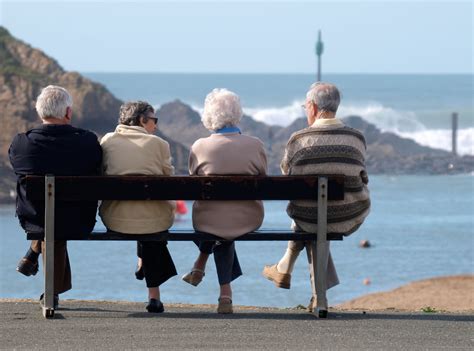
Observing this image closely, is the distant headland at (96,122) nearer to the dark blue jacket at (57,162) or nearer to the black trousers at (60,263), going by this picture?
the black trousers at (60,263)

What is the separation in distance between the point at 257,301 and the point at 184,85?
14075cm

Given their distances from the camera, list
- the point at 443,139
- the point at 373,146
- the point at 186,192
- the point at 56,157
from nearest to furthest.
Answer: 1. the point at 186,192
2. the point at 56,157
3. the point at 373,146
4. the point at 443,139

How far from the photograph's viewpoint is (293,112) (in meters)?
93.5

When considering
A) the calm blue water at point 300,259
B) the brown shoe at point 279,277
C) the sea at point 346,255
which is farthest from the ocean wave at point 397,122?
the brown shoe at point 279,277

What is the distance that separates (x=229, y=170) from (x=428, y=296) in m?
13.2

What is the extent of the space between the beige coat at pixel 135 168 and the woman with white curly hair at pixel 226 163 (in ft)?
0.67

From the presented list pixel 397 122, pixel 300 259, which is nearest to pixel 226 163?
pixel 300 259

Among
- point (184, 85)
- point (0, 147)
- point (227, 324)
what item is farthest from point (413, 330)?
point (184, 85)

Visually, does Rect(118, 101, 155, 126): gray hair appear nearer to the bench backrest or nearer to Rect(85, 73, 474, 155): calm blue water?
the bench backrest

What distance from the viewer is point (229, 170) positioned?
8734mm

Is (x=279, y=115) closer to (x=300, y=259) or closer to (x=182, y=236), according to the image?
(x=300, y=259)

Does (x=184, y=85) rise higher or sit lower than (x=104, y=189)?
higher

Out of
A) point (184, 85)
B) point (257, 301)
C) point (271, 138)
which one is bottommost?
point (257, 301)

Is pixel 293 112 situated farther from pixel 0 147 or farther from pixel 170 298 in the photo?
pixel 170 298
